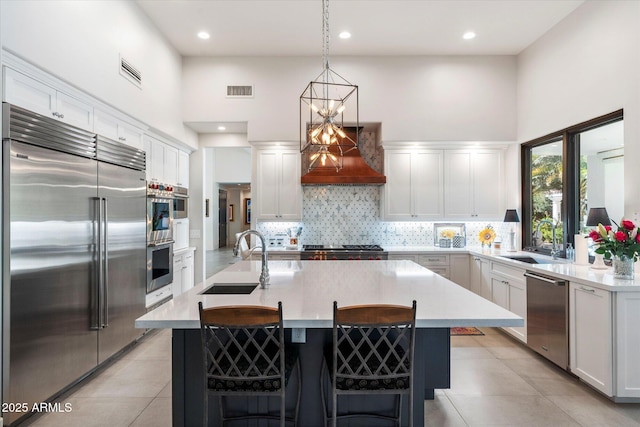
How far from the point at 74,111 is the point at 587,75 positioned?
4.88m

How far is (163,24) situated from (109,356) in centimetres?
370

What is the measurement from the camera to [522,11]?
4.12 m

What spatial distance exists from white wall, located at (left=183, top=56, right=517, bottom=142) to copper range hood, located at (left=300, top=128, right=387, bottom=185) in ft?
1.70

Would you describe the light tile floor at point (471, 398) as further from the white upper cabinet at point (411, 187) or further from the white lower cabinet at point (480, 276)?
the white upper cabinet at point (411, 187)

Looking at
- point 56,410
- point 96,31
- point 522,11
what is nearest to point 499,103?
point 522,11

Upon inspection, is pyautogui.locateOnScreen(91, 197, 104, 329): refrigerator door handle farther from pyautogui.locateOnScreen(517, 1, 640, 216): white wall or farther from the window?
the window

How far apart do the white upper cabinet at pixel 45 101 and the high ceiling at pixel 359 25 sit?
1.62m

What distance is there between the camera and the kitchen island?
5.98 ft

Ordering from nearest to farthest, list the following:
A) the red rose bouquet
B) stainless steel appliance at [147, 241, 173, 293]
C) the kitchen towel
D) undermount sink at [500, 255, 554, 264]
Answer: the red rose bouquet, the kitchen towel, stainless steel appliance at [147, 241, 173, 293], undermount sink at [500, 255, 554, 264]

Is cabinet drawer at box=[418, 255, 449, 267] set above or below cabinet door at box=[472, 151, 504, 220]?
below

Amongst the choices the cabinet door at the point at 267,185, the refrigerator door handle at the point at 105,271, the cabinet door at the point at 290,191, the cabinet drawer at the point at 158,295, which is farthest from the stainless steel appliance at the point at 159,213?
the cabinet door at the point at 290,191

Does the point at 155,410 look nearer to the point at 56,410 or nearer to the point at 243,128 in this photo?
the point at 56,410

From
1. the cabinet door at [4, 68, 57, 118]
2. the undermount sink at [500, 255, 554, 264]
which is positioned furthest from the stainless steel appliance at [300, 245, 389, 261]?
the cabinet door at [4, 68, 57, 118]

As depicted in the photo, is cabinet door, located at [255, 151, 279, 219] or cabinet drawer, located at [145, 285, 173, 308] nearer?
cabinet drawer, located at [145, 285, 173, 308]
